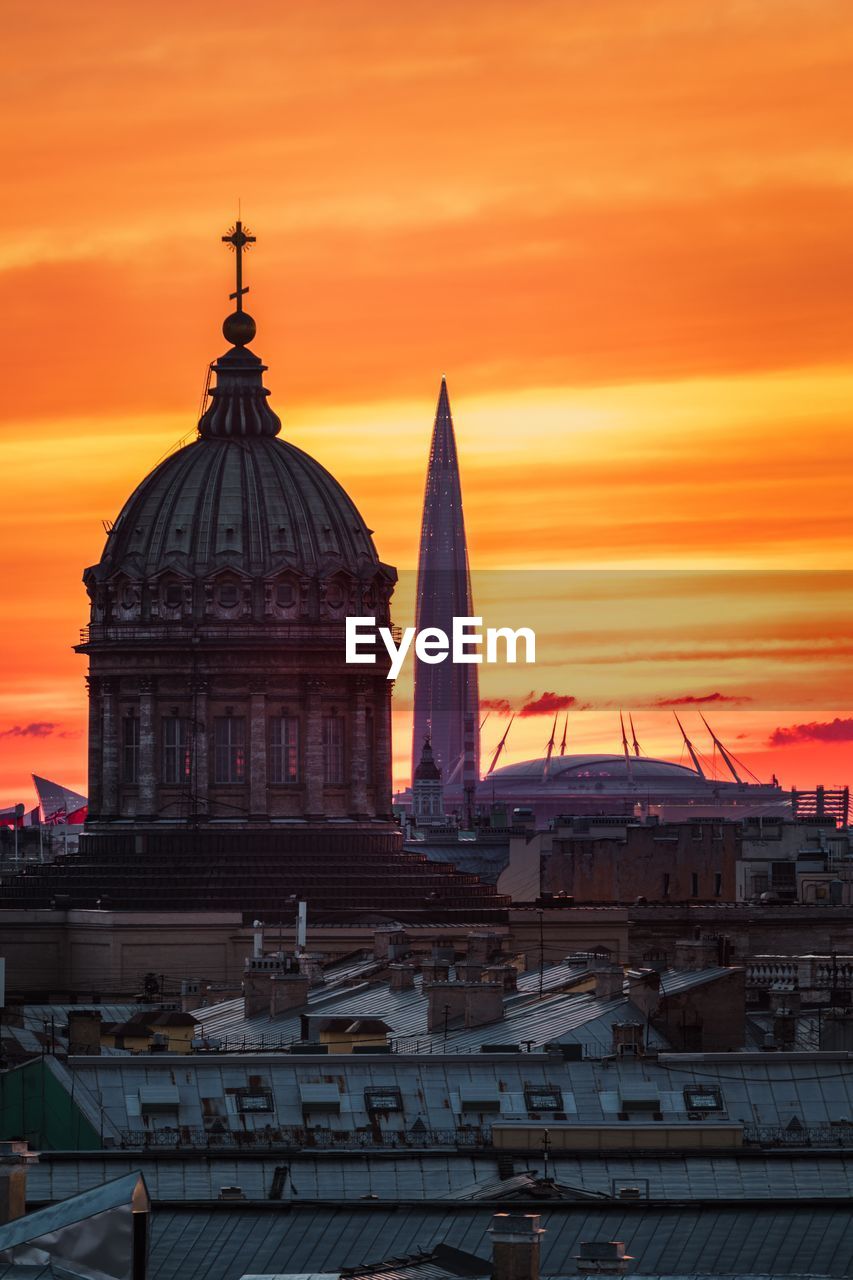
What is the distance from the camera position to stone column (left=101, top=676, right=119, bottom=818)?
182 meters

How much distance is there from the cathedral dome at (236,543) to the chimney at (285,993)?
49.7 meters

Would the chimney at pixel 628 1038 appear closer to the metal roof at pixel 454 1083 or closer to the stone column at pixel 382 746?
the metal roof at pixel 454 1083

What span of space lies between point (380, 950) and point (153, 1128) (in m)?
54.8

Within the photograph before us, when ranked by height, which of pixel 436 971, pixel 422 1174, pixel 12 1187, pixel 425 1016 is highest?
pixel 436 971

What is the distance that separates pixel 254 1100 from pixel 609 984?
23.8 meters

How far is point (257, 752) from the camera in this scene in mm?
181750

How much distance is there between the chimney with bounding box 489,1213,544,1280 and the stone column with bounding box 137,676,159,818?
114421 millimetres

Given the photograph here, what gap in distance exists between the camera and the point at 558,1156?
8738cm

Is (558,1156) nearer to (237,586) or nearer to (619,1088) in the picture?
(619,1088)

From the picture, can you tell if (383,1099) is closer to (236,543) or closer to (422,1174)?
(422,1174)

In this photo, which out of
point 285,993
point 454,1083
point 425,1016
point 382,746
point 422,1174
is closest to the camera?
point 422,1174

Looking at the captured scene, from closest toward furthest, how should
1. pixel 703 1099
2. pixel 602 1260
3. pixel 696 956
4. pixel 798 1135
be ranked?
pixel 602 1260
pixel 798 1135
pixel 703 1099
pixel 696 956

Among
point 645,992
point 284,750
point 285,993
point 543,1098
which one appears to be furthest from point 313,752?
point 543,1098

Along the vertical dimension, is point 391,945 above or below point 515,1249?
above
